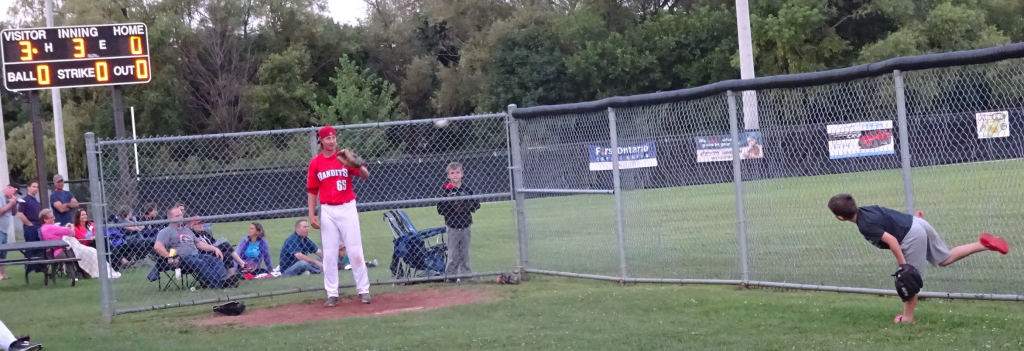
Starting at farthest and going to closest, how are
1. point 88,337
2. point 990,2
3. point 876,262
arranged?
point 990,2, point 876,262, point 88,337

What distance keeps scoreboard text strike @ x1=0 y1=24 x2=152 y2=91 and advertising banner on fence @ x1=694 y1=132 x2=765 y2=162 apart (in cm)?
891

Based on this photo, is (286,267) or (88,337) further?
(286,267)

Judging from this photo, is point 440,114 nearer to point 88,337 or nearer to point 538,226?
point 538,226

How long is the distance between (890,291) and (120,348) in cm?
622

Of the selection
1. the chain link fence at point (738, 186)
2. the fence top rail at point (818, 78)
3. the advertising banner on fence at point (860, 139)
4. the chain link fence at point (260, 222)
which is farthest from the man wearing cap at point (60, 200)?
the advertising banner on fence at point (860, 139)

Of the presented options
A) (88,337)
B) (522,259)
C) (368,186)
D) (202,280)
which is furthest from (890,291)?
(368,186)

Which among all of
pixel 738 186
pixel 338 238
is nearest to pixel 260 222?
pixel 338 238

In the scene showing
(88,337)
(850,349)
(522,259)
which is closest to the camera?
(850,349)

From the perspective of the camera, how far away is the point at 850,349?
6.06 meters

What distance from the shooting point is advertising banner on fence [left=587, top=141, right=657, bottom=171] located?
1054 centimetres

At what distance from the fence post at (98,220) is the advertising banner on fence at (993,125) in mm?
7713

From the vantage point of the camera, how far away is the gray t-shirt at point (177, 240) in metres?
11.8

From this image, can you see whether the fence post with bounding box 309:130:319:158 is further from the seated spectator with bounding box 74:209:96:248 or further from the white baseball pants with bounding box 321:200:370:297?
the seated spectator with bounding box 74:209:96:248

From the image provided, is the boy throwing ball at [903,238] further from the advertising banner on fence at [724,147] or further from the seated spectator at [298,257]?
the seated spectator at [298,257]
